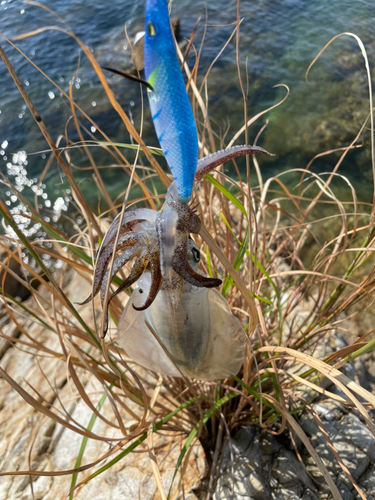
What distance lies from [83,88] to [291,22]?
289 centimetres

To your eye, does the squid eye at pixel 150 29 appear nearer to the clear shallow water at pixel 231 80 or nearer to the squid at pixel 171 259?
the squid at pixel 171 259

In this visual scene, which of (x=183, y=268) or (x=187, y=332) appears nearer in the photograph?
(x=183, y=268)

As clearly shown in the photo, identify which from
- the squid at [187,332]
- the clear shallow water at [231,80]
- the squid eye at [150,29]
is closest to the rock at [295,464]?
the squid at [187,332]

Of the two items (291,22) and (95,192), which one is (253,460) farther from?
(291,22)

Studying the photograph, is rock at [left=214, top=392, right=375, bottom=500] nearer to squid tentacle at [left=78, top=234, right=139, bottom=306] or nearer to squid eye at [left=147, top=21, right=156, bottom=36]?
squid tentacle at [left=78, top=234, right=139, bottom=306]

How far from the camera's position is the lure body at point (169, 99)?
0.46 meters

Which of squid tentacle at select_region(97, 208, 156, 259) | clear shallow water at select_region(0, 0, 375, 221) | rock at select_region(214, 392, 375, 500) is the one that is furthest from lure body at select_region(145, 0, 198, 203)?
clear shallow water at select_region(0, 0, 375, 221)

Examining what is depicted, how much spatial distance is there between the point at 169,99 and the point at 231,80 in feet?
13.9

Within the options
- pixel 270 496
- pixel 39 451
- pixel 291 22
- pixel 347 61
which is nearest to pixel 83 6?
pixel 291 22

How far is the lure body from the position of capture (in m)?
0.46

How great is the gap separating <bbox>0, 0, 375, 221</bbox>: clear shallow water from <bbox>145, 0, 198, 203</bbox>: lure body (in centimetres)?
253

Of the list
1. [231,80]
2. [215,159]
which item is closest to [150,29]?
[215,159]

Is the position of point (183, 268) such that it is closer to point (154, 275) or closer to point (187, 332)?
point (154, 275)

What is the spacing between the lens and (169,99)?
499 mm
